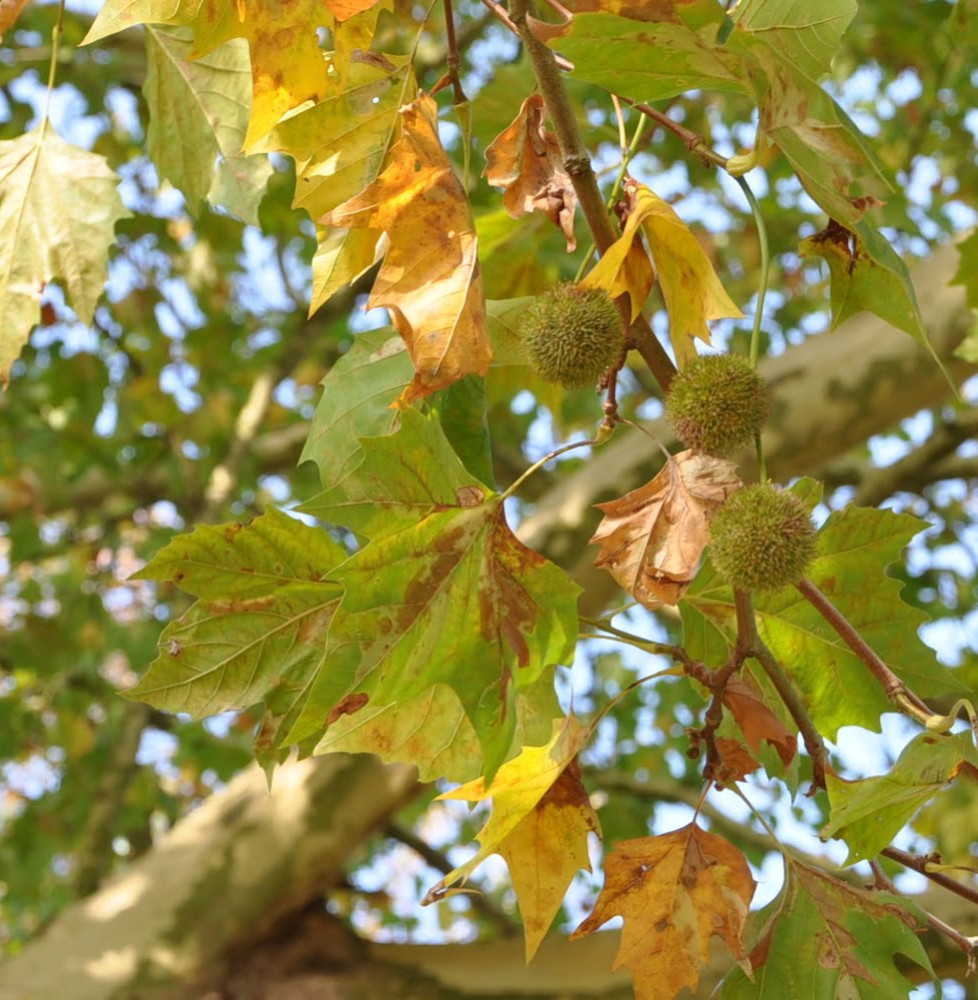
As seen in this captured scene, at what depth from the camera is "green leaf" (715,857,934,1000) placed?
1.18 metres

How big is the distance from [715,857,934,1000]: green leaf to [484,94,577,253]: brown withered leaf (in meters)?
0.68

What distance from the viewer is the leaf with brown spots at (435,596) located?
104 cm

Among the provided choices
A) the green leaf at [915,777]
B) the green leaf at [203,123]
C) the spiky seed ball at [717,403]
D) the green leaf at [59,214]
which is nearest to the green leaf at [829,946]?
the green leaf at [915,777]

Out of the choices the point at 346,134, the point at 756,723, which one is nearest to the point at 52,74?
the point at 346,134

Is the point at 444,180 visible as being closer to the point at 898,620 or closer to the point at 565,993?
the point at 898,620

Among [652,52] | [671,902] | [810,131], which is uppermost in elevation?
[652,52]

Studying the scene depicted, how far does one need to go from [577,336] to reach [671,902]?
546 mm

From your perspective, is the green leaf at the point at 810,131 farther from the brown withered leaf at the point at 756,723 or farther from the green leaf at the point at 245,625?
the green leaf at the point at 245,625

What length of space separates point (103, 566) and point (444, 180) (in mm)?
4150

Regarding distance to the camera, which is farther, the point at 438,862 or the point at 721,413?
the point at 438,862

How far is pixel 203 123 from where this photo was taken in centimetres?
167

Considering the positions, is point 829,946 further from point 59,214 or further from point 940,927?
point 59,214

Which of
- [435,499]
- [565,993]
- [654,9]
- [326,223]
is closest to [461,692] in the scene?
[435,499]

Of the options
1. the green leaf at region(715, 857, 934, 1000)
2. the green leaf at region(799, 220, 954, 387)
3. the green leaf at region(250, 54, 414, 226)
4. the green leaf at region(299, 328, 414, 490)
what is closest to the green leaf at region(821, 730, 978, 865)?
the green leaf at region(715, 857, 934, 1000)
